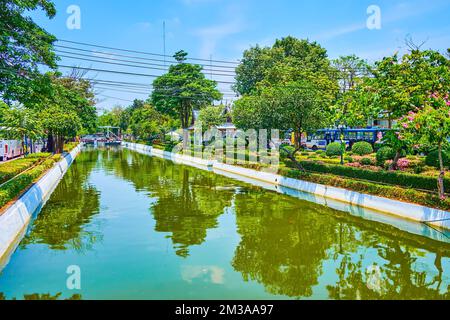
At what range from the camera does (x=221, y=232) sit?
48.0ft

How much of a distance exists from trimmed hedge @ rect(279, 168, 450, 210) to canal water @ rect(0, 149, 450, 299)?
2012mm

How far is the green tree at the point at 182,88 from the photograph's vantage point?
173 ft

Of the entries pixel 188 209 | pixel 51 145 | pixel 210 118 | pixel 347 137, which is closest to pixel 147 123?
pixel 210 118

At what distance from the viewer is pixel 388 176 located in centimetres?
1891

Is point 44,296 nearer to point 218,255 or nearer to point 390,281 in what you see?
point 218,255

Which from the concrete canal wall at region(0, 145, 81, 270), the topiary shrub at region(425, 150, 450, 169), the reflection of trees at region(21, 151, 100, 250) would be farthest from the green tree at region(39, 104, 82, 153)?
the topiary shrub at region(425, 150, 450, 169)

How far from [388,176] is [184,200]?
10.9m

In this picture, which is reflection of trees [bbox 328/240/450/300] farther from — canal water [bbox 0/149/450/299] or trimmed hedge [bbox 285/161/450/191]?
trimmed hedge [bbox 285/161/450/191]

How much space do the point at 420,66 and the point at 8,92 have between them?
18629 mm

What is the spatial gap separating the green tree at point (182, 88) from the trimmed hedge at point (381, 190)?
103ft

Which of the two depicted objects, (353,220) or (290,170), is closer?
(353,220)

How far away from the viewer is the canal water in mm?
9391
